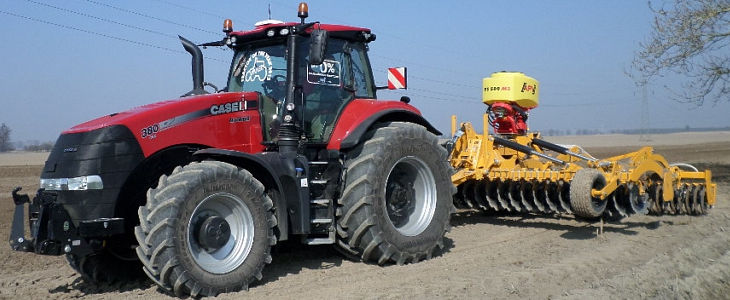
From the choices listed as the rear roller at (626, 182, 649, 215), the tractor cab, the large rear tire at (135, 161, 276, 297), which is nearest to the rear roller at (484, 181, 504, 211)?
the rear roller at (626, 182, 649, 215)

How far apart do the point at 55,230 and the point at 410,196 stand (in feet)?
11.1

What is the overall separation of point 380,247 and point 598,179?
3036 millimetres

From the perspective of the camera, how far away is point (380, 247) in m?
5.94

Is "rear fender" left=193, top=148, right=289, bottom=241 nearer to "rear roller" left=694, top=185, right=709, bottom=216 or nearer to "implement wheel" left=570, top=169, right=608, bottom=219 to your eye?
"implement wheel" left=570, top=169, right=608, bottom=219

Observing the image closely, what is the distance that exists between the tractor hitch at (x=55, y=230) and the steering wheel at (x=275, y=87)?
6.28ft

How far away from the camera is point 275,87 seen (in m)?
6.14

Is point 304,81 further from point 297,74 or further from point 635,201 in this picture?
point 635,201

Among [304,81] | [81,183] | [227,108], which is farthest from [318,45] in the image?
[81,183]

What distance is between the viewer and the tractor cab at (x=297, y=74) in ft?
19.5

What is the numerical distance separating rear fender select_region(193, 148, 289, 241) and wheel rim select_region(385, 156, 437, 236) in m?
1.26

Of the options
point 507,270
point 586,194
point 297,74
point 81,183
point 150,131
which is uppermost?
point 297,74

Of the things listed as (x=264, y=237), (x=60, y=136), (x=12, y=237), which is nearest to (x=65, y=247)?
(x=12, y=237)

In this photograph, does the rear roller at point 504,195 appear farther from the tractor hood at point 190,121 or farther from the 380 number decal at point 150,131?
the 380 number decal at point 150,131

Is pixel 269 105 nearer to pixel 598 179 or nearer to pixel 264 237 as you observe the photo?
pixel 264 237
